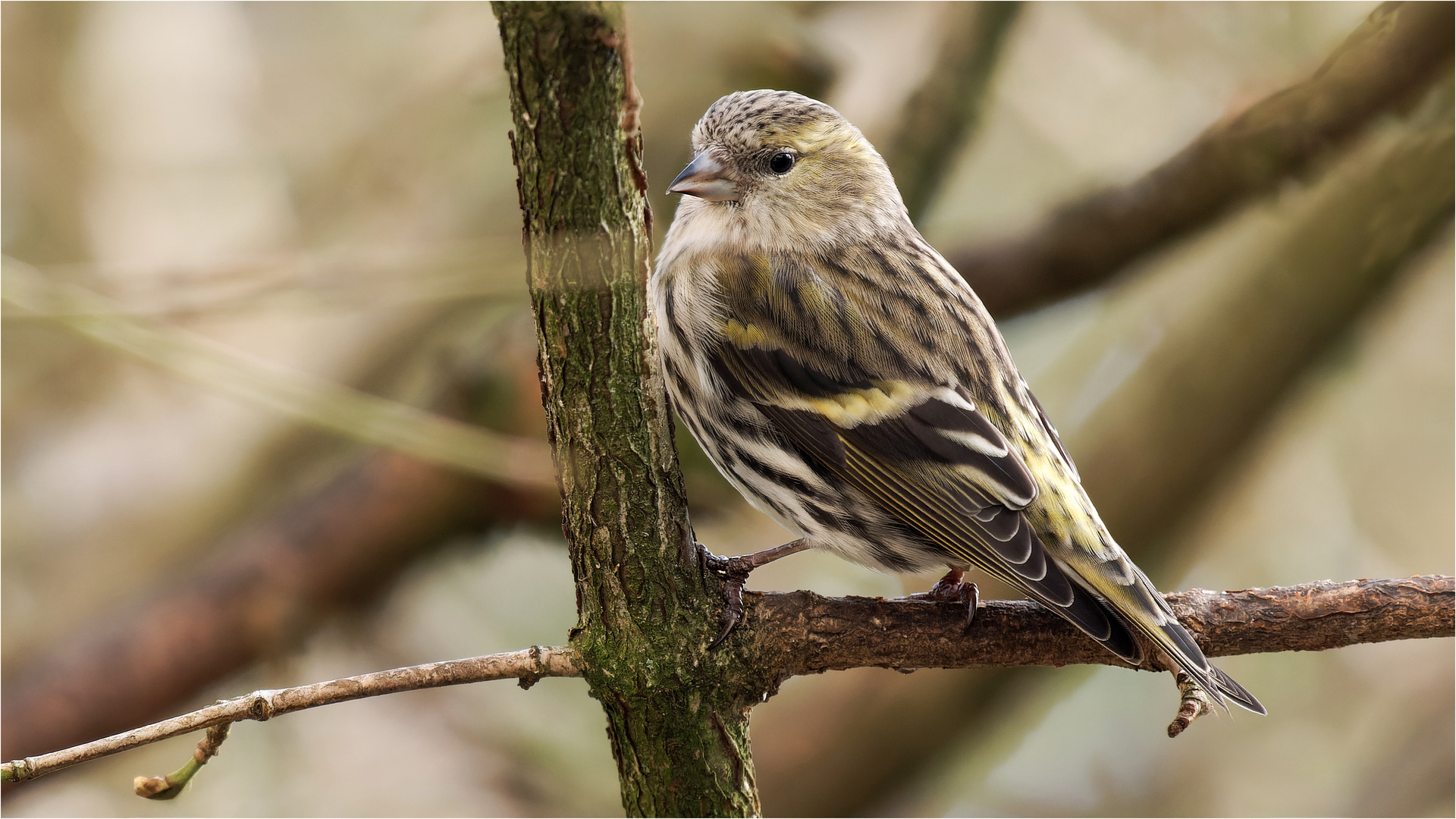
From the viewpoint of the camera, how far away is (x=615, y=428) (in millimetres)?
1678

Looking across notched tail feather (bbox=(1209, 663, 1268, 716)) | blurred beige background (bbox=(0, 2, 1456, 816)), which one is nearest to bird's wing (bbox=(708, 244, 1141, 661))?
notched tail feather (bbox=(1209, 663, 1268, 716))

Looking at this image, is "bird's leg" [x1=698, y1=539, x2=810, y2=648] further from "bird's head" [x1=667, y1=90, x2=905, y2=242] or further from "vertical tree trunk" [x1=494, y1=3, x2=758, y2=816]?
"bird's head" [x1=667, y1=90, x2=905, y2=242]

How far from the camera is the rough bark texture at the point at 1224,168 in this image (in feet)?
11.3

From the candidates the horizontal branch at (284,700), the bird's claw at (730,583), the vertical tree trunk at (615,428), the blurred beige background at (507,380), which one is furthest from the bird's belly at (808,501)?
the blurred beige background at (507,380)

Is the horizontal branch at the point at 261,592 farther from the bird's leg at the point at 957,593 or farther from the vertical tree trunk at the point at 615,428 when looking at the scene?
the vertical tree trunk at the point at 615,428

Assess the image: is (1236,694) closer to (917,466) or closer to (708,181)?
(917,466)

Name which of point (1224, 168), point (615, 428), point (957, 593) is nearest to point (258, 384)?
point (615, 428)

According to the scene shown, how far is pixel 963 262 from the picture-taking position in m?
3.73

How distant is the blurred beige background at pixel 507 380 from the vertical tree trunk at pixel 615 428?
1677 mm

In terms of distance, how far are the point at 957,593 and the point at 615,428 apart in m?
0.87

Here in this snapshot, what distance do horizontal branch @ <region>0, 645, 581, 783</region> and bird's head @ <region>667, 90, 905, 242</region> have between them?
3.92ft

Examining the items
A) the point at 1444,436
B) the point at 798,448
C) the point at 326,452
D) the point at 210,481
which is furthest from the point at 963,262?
the point at 210,481

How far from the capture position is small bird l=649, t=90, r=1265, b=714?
215 cm

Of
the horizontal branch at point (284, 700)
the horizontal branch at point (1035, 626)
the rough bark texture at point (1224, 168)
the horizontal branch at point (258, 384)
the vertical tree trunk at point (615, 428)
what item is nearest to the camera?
the vertical tree trunk at point (615, 428)
